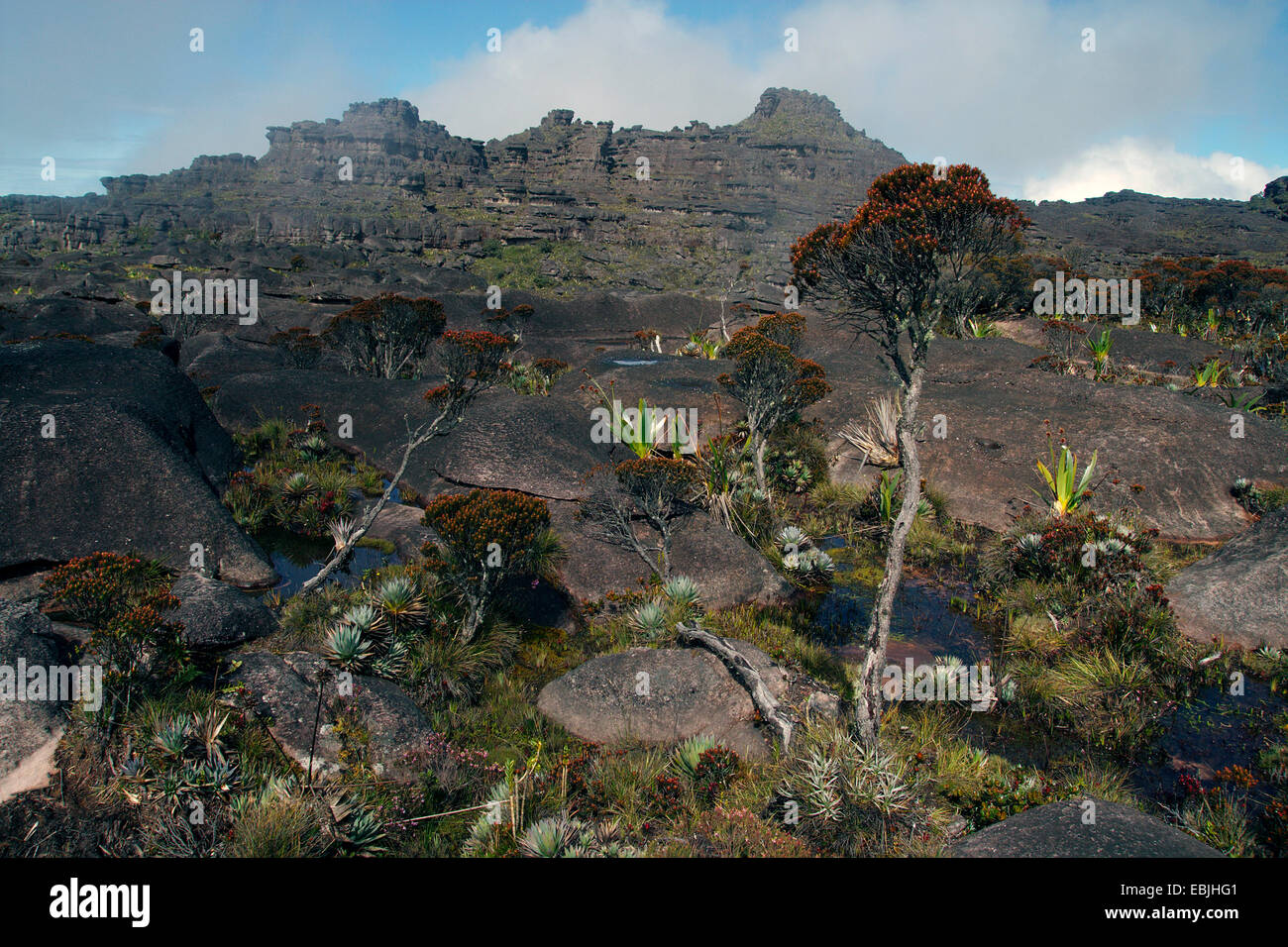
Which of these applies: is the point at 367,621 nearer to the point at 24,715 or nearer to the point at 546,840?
the point at 24,715

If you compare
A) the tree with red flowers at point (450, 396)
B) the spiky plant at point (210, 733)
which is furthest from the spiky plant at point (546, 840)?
the tree with red flowers at point (450, 396)

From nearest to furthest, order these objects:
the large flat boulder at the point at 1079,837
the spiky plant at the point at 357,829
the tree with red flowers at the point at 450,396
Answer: the large flat boulder at the point at 1079,837 → the spiky plant at the point at 357,829 → the tree with red flowers at the point at 450,396

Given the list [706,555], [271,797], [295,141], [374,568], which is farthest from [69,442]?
[295,141]

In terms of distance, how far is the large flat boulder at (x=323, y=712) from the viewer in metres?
6.48

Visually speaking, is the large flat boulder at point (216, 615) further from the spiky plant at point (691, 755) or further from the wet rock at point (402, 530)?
the spiky plant at point (691, 755)

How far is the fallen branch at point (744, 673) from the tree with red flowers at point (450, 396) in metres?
4.61

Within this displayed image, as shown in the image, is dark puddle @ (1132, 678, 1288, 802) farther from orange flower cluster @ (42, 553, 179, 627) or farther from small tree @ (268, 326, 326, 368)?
small tree @ (268, 326, 326, 368)

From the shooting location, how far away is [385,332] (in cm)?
2233

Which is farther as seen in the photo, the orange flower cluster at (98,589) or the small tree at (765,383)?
the small tree at (765,383)

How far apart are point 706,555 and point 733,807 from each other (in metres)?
5.19

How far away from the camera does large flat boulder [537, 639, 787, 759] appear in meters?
7.53

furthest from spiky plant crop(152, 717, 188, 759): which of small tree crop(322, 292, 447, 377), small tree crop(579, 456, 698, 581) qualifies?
small tree crop(322, 292, 447, 377)

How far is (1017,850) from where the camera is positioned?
4.96 meters

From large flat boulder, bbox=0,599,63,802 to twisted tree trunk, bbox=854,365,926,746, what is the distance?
6715 millimetres
